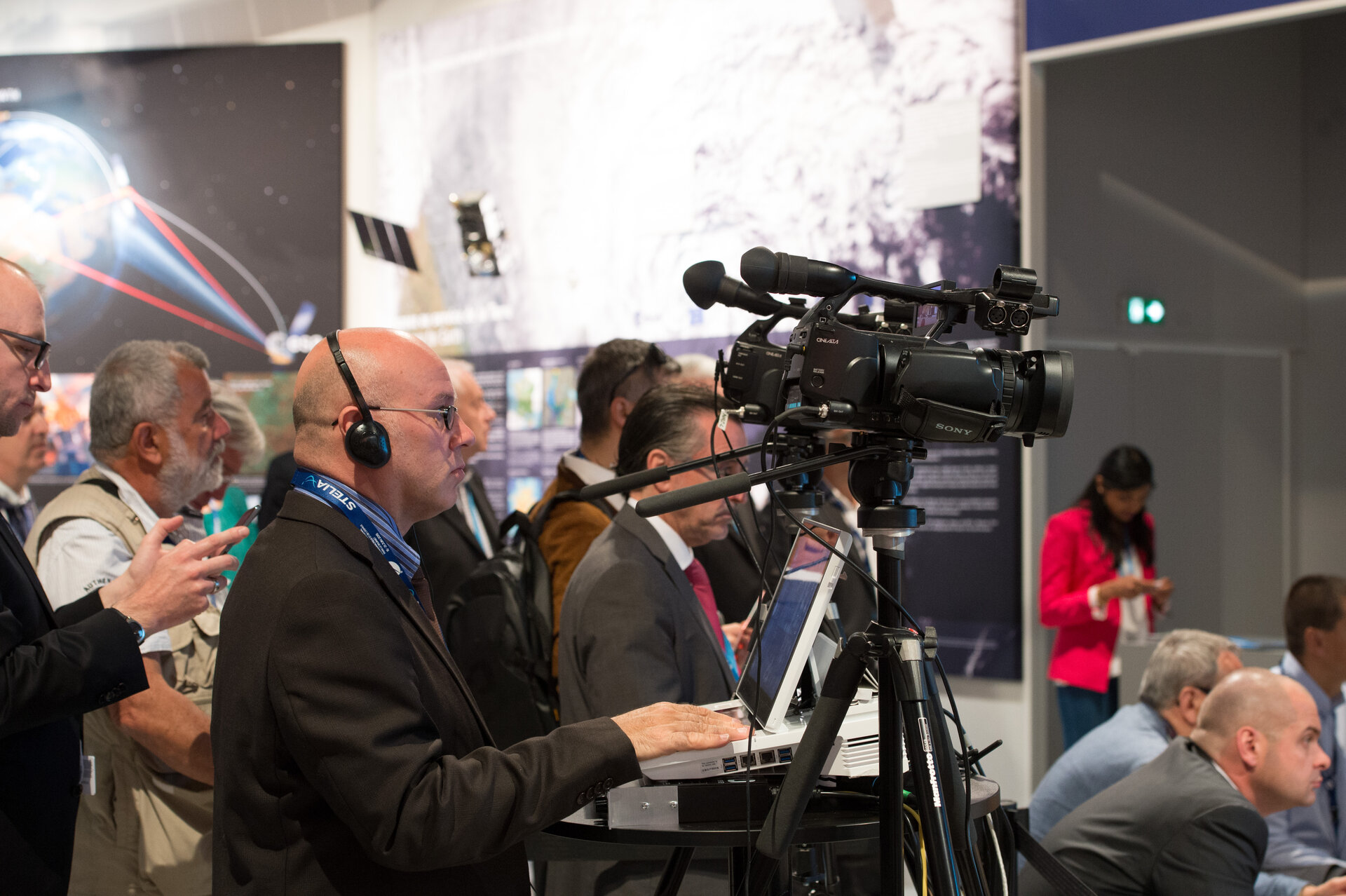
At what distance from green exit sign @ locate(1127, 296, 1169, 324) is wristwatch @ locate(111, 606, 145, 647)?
4919 mm

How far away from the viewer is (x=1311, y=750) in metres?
2.70

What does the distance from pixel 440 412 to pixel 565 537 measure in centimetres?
123

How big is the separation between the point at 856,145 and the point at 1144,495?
1873mm

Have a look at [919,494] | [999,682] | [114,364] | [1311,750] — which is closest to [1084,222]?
[919,494]

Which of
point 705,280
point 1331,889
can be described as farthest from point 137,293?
point 1331,889

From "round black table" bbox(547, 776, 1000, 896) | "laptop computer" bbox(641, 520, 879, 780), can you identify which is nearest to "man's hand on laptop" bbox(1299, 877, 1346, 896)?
"round black table" bbox(547, 776, 1000, 896)

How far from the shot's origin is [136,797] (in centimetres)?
228

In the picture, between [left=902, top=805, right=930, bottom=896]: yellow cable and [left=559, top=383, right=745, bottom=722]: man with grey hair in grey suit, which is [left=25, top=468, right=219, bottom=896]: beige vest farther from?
[left=902, top=805, right=930, bottom=896]: yellow cable

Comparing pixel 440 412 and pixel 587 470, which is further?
pixel 587 470

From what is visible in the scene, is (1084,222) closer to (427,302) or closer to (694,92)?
(694,92)

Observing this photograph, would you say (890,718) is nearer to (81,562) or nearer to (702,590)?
(702,590)

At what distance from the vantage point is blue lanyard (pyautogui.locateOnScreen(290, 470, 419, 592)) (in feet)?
4.83

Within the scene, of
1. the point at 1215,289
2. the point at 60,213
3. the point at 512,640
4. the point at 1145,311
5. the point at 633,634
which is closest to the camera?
the point at 633,634

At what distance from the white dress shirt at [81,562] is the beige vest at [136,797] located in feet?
0.06
